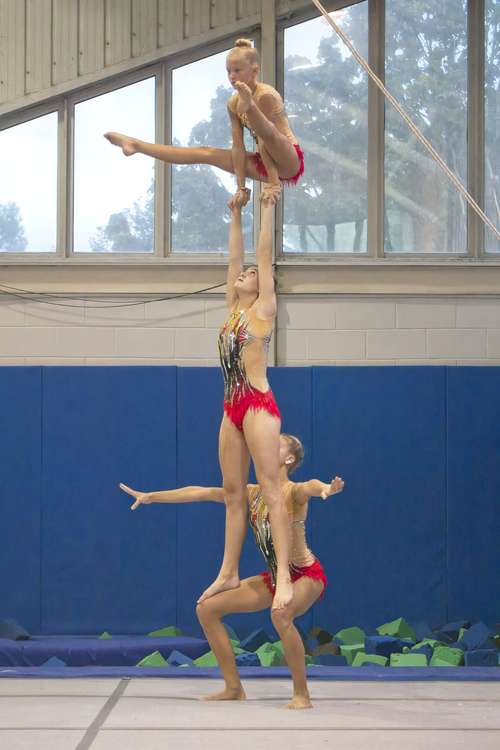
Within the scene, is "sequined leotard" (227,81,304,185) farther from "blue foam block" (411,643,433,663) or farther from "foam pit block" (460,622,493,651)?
"foam pit block" (460,622,493,651)

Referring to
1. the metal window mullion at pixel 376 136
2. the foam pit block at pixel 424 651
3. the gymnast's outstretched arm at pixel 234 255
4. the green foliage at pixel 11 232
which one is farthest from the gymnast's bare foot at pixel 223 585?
the green foliage at pixel 11 232

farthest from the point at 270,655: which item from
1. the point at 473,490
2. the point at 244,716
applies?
the point at 244,716

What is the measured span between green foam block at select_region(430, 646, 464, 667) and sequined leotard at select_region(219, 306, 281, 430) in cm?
256

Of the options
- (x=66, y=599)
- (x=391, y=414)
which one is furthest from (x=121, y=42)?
(x=66, y=599)

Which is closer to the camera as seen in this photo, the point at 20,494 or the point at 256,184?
the point at 20,494

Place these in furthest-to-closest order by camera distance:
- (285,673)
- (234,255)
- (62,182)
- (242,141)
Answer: (62,182)
(285,673)
(234,255)
(242,141)

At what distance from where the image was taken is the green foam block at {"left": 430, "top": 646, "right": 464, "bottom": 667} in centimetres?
655

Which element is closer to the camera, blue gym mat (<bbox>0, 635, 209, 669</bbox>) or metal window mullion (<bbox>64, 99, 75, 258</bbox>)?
blue gym mat (<bbox>0, 635, 209, 669</bbox>)

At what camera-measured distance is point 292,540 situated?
4770 millimetres

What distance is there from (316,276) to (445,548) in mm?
1946

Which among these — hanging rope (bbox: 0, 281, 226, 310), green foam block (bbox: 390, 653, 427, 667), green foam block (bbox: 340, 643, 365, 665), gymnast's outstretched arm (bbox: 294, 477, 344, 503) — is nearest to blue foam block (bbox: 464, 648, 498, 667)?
green foam block (bbox: 390, 653, 427, 667)

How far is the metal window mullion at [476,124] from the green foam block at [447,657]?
8.64ft

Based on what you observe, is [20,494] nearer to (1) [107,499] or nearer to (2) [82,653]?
(1) [107,499]

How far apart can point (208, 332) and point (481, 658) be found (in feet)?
8.80
